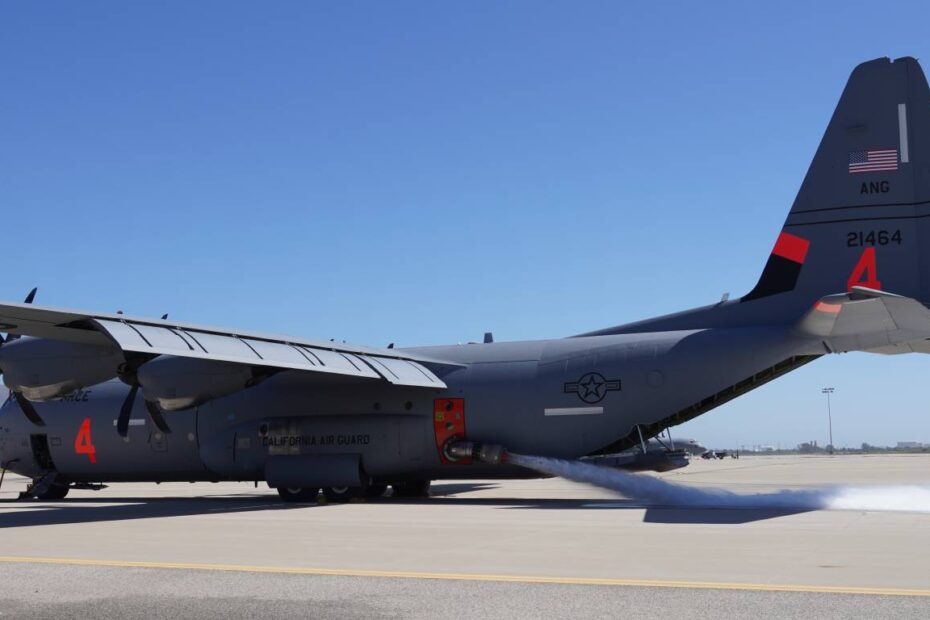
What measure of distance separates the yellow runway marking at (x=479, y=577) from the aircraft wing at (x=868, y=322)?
801 cm

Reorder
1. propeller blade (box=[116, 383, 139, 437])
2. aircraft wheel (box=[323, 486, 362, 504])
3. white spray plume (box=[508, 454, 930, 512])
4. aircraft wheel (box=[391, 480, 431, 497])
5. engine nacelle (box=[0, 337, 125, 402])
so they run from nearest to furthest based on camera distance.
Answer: white spray plume (box=[508, 454, 930, 512]) < engine nacelle (box=[0, 337, 125, 402]) < aircraft wheel (box=[323, 486, 362, 504]) < propeller blade (box=[116, 383, 139, 437]) < aircraft wheel (box=[391, 480, 431, 497])

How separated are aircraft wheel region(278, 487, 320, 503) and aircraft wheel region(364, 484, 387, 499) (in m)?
1.50

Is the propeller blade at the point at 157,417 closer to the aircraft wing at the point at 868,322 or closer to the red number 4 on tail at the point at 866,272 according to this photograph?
the aircraft wing at the point at 868,322

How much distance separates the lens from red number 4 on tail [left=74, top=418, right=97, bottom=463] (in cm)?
2500

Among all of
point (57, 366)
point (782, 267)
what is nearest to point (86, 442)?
point (57, 366)

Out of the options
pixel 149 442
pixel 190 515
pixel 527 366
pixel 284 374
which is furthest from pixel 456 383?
pixel 149 442

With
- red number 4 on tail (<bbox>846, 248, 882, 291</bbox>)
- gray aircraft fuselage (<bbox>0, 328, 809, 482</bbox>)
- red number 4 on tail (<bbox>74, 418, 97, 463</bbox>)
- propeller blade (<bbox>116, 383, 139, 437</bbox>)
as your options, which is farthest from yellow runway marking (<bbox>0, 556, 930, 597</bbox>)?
red number 4 on tail (<bbox>74, 418, 97, 463</bbox>)

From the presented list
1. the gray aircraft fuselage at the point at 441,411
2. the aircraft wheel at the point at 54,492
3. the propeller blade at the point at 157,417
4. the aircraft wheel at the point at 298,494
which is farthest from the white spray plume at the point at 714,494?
the aircraft wheel at the point at 54,492

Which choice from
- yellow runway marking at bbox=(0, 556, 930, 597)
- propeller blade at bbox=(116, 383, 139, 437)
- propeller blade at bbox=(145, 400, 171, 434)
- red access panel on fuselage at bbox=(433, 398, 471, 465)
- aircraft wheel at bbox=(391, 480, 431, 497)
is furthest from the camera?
aircraft wheel at bbox=(391, 480, 431, 497)

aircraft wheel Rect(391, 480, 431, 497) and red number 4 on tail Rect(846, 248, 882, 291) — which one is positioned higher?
red number 4 on tail Rect(846, 248, 882, 291)

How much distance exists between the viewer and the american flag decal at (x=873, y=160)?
1889 centimetres

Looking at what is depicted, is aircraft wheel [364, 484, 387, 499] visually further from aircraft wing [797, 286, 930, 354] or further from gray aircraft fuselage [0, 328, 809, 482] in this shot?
aircraft wing [797, 286, 930, 354]

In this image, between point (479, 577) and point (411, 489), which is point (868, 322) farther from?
point (411, 489)

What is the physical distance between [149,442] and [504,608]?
18.8 metres
